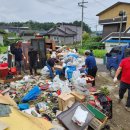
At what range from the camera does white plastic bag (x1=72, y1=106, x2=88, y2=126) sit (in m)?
4.31

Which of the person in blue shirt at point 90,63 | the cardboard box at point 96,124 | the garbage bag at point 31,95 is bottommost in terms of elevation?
the cardboard box at point 96,124

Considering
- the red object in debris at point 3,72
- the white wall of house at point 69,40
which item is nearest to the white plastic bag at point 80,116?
the red object in debris at point 3,72

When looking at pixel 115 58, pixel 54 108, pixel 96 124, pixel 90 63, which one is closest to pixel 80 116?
pixel 96 124

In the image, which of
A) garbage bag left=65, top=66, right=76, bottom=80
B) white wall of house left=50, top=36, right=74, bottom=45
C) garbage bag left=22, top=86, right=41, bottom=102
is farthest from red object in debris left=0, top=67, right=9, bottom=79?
white wall of house left=50, top=36, right=74, bottom=45

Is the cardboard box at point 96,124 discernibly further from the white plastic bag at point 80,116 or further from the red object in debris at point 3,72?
the red object in debris at point 3,72

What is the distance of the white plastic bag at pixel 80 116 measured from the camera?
4309 mm

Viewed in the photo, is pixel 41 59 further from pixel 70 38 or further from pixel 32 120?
pixel 70 38

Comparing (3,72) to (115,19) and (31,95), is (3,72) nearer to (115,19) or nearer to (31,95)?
(31,95)

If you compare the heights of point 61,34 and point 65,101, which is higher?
point 61,34

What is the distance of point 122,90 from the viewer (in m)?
6.46

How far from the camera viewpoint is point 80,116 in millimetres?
4406

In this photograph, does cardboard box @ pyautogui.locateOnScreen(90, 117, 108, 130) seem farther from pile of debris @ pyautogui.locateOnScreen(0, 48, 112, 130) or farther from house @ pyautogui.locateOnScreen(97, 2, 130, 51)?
house @ pyautogui.locateOnScreen(97, 2, 130, 51)

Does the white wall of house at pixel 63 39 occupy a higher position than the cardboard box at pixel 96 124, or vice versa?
the white wall of house at pixel 63 39

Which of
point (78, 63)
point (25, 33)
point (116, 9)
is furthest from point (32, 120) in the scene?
point (25, 33)
